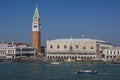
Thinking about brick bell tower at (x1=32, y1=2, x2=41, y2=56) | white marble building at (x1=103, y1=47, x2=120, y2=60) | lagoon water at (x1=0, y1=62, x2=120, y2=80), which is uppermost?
brick bell tower at (x1=32, y1=2, x2=41, y2=56)

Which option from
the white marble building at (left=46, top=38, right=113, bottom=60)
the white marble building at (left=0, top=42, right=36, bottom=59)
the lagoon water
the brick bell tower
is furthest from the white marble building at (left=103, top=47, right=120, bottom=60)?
the lagoon water

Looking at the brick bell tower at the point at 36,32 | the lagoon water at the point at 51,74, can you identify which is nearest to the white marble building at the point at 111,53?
the brick bell tower at the point at 36,32

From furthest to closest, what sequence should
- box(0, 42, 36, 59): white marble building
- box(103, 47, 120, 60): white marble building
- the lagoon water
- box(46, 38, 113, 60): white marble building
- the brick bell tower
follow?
1. box(0, 42, 36, 59): white marble building
2. the brick bell tower
3. box(103, 47, 120, 60): white marble building
4. box(46, 38, 113, 60): white marble building
5. the lagoon water

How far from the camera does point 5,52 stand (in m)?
66.9

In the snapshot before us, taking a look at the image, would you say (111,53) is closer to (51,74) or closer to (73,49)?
(73,49)

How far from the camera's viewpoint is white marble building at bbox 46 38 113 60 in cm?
6138

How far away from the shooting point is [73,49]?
62344 millimetres

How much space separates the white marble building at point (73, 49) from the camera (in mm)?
61375

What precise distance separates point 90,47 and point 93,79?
34479 mm

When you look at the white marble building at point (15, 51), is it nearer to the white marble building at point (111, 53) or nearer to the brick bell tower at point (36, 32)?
the brick bell tower at point (36, 32)

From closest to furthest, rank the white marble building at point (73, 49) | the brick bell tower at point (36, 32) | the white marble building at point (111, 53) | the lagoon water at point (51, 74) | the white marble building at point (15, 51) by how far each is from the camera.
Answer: the lagoon water at point (51, 74) → the white marble building at point (73, 49) → the white marble building at point (111, 53) → the brick bell tower at point (36, 32) → the white marble building at point (15, 51)

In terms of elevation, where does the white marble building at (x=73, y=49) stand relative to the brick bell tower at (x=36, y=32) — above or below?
below

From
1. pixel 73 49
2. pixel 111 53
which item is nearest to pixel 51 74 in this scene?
pixel 73 49

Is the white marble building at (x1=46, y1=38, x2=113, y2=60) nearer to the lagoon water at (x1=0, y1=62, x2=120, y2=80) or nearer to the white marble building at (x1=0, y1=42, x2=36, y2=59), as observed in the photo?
the white marble building at (x1=0, y1=42, x2=36, y2=59)
